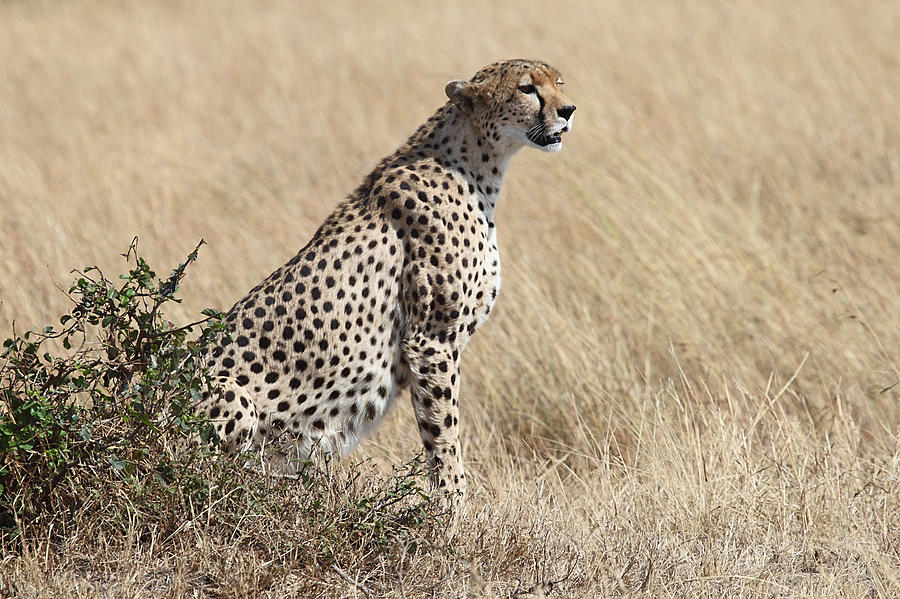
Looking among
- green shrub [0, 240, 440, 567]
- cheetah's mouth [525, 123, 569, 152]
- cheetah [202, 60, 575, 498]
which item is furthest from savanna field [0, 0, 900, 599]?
cheetah's mouth [525, 123, 569, 152]

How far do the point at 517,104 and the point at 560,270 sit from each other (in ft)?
5.83

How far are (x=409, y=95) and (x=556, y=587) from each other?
18.3 feet

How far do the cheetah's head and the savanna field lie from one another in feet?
3.53

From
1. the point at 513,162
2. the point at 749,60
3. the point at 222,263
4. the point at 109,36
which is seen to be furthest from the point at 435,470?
the point at 109,36

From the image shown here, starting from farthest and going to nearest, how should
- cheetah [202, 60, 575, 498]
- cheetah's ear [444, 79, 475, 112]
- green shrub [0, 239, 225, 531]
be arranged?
cheetah's ear [444, 79, 475, 112] < cheetah [202, 60, 575, 498] < green shrub [0, 239, 225, 531]

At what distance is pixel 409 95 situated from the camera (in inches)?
319

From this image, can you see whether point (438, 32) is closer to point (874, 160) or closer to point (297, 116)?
point (297, 116)

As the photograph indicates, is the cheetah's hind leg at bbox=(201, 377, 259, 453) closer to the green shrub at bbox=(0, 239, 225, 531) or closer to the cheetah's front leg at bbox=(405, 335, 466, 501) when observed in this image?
the green shrub at bbox=(0, 239, 225, 531)

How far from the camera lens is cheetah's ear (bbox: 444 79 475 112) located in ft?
12.3

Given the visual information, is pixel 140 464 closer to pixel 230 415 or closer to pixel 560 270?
pixel 230 415

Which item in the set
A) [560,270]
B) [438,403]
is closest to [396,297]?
[438,403]

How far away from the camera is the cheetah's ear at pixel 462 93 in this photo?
12.3 feet

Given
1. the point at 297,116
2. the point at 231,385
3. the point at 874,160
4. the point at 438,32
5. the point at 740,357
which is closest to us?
the point at 231,385

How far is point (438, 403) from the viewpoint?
3623 millimetres
